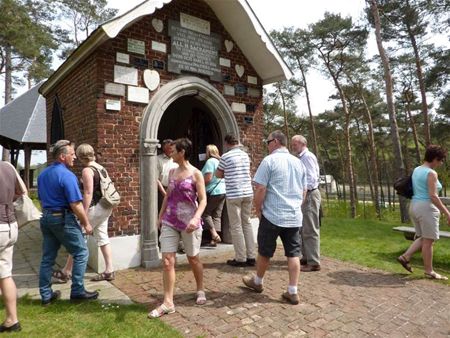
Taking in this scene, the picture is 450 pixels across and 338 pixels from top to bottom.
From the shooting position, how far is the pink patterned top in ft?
11.4

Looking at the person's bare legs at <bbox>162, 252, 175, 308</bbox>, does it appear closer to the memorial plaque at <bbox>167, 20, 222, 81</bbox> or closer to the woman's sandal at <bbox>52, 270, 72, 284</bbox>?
the woman's sandal at <bbox>52, 270, 72, 284</bbox>

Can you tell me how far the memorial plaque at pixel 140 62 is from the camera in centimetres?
529

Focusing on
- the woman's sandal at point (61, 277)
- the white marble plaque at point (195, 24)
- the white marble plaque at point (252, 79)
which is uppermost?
the white marble plaque at point (195, 24)

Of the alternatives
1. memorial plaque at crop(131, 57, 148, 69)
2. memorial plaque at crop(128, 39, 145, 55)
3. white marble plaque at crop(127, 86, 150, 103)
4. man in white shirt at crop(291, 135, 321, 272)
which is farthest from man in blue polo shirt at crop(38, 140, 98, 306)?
man in white shirt at crop(291, 135, 321, 272)

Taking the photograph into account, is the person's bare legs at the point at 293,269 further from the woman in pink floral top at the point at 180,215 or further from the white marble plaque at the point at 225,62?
the white marble plaque at the point at 225,62

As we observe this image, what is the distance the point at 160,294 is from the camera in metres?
4.05

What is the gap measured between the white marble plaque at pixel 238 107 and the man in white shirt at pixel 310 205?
187 centimetres

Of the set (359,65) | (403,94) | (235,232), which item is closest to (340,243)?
(235,232)

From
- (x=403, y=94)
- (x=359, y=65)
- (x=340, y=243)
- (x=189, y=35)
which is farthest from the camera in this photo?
(x=403, y=94)

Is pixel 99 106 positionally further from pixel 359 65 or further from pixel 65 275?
pixel 359 65

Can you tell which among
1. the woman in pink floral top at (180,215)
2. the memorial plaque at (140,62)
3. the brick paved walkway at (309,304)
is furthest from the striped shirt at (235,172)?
the memorial plaque at (140,62)

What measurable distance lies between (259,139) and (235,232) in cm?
258

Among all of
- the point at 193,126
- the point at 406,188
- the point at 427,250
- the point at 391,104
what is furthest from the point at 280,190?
the point at 391,104

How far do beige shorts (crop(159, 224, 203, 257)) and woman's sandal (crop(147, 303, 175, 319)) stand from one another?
569mm
